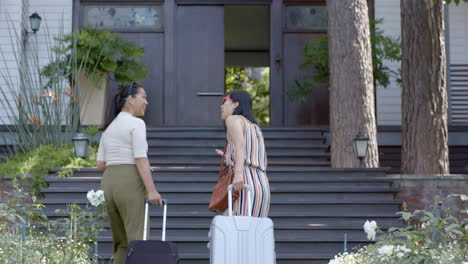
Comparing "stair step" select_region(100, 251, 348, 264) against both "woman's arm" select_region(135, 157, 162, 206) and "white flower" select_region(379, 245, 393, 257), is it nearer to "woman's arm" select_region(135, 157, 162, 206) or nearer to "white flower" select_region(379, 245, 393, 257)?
"woman's arm" select_region(135, 157, 162, 206)

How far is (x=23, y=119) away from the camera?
10.5 meters

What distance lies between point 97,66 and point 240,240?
7404 mm

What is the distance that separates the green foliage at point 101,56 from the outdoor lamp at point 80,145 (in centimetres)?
176

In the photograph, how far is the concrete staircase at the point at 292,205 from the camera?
816 cm

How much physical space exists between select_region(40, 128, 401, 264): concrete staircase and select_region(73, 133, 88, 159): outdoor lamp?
26cm

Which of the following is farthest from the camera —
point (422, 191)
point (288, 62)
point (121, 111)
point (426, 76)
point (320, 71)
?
point (288, 62)

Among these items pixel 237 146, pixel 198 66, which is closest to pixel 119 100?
pixel 237 146

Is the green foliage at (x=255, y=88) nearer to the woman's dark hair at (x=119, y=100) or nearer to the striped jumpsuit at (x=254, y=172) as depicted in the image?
the striped jumpsuit at (x=254, y=172)

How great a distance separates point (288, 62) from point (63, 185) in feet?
18.1

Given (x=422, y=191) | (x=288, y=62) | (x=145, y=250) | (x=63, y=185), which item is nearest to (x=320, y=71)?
(x=288, y=62)

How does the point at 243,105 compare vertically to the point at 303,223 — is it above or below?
above

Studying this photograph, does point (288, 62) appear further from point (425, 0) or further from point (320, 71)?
point (425, 0)

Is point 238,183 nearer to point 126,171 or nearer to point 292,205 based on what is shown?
point 126,171

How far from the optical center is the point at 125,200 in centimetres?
536
